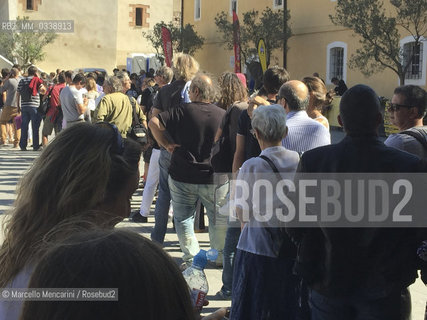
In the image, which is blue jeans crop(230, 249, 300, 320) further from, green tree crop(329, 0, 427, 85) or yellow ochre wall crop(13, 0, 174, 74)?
yellow ochre wall crop(13, 0, 174, 74)

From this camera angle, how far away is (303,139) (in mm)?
4633

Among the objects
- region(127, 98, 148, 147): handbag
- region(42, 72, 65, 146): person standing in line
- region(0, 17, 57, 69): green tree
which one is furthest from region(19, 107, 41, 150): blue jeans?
region(0, 17, 57, 69): green tree

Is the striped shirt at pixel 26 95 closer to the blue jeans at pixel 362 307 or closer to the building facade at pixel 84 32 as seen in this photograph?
the blue jeans at pixel 362 307

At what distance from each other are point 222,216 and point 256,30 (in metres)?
26.1

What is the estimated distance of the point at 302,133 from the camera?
4641 millimetres

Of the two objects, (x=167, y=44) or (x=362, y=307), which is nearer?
(x=362, y=307)

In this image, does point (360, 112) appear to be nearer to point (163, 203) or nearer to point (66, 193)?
point (66, 193)

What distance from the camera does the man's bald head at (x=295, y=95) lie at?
4699mm

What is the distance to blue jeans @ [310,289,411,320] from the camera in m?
3.11

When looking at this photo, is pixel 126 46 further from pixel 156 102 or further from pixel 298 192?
pixel 298 192

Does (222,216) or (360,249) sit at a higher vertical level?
(360,249)

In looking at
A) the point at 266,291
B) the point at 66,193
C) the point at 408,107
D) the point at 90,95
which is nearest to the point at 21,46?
the point at 90,95

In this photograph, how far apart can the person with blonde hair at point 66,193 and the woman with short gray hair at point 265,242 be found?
1.86 metres

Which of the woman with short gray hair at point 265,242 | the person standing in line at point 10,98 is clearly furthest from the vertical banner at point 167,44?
the woman with short gray hair at point 265,242
